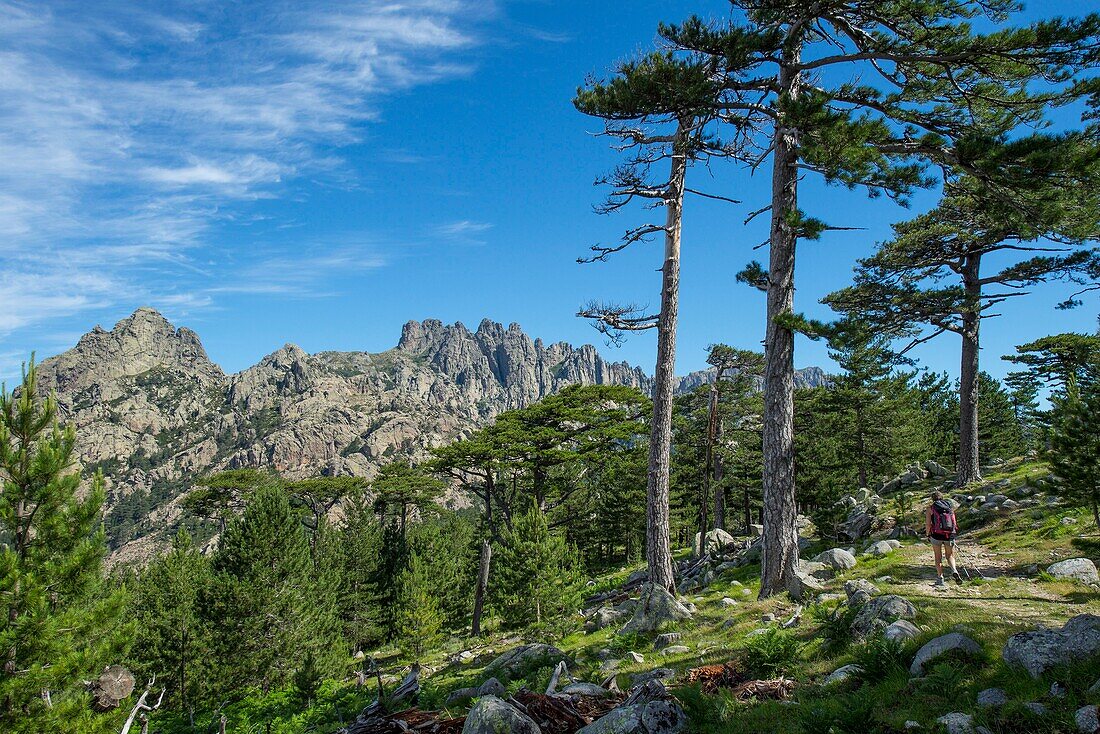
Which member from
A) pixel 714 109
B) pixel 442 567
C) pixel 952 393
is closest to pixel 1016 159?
pixel 714 109

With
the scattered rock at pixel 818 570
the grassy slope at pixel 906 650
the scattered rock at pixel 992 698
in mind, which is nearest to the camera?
the scattered rock at pixel 992 698

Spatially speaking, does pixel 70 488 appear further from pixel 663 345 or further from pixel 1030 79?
pixel 1030 79

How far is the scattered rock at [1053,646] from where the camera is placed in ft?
11.9

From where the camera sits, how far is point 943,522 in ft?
27.2

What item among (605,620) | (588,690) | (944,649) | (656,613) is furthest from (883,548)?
(588,690)

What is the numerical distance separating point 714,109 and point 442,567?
32728 millimetres

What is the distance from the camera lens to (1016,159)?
725 cm

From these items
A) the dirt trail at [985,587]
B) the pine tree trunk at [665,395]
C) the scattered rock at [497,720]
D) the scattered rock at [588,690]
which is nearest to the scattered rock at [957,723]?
the dirt trail at [985,587]

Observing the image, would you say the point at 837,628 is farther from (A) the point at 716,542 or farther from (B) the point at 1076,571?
(A) the point at 716,542

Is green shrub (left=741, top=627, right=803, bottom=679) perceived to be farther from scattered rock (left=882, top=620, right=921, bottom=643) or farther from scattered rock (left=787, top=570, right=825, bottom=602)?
scattered rock (left=787, top=570, right=825, bottom=602)

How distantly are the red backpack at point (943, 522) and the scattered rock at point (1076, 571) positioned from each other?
4.00 ft

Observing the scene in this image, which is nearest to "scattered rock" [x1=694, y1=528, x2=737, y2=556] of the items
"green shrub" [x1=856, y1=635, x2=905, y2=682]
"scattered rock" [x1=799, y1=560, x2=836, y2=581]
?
"scattered rock" [x1=799, y1=560, x2=836, y2=581]

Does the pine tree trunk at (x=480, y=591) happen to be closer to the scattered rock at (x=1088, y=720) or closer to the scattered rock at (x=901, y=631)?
the scattered rock at (x=901, y=631)

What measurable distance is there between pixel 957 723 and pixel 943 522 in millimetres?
6397
